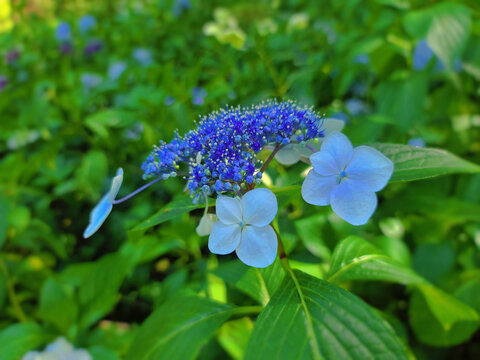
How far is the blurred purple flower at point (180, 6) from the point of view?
3.01 metres

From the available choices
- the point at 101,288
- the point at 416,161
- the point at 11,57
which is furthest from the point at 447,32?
the point at 11,57

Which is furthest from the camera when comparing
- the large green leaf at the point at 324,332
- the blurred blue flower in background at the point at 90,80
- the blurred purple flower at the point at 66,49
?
the blurred purple flower at the point at 66,49

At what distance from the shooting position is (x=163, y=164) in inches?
28.7

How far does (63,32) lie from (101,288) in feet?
7.59

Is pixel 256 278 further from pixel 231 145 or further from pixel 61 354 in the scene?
pixel 61 354

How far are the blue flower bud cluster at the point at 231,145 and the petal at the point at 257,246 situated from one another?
8cm

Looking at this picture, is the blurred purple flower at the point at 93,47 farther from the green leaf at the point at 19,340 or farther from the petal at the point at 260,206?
the petal at the point at 260,206

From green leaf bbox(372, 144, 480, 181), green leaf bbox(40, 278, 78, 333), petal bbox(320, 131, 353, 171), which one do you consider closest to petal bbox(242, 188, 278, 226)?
petal bbox(320, 131, 353, 171)

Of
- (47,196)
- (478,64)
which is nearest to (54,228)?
(47,196)

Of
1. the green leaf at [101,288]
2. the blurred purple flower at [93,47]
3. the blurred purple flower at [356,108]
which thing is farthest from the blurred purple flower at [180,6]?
the green leaf at [101,288]

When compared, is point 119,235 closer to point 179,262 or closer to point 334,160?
point 179,262

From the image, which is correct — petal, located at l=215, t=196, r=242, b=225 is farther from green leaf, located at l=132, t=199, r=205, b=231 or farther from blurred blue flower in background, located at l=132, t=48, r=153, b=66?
blurred blue flower in background, located at l=132, t=48, r=153, b=66

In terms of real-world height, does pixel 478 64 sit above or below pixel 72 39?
below

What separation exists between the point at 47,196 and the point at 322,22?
1734mm
